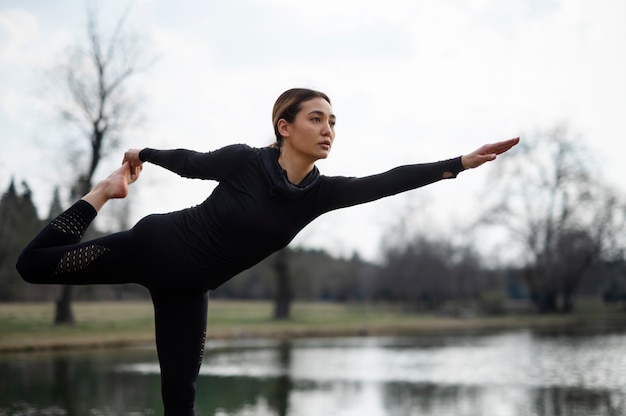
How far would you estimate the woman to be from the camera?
10.4 ft

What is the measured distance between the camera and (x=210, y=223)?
320 centimetres

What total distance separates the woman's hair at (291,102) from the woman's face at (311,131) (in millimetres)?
26

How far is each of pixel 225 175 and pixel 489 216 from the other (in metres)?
42.6

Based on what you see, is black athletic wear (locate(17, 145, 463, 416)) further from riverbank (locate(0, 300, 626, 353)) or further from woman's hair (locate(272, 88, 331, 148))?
riverbank (locate(0, 300, 626, 353))

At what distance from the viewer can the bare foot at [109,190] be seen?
11.2 ft

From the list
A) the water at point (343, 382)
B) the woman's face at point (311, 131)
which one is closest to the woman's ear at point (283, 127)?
the woman's face at point (311, 131)

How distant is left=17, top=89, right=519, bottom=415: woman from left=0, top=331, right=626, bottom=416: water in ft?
18.3

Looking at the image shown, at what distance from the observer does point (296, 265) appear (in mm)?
48156

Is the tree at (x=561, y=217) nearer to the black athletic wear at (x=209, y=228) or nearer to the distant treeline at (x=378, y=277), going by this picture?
the distant treeline at (x=378, y=277)

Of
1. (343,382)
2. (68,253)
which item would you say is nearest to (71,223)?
(68,253)

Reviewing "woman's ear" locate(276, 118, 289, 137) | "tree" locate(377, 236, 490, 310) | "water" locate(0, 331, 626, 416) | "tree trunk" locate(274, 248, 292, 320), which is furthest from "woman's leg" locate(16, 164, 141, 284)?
"tree" locate(377, 236, 490, 310)

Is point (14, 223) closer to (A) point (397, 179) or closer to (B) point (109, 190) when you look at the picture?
(B) point (109, 190)

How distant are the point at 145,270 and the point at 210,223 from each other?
0.38 meters

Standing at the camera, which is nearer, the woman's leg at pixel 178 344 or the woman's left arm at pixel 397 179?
the woman's left arm at pixel 397 179
